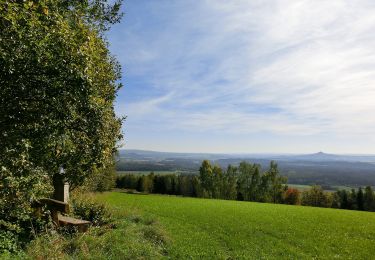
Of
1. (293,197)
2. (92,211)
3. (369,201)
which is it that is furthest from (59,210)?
(293,197)

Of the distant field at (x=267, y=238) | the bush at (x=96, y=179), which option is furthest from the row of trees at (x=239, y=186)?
the distant field at (x=267, y=238)

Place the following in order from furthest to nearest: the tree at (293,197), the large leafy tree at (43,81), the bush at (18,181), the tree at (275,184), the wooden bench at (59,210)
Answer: the tree at (275,184) < the tree at (293,197) < the wooden bench at (59,210) < the bush at (18,181) < the large leafy tree at (43,81)

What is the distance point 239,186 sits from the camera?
8869 centimetres

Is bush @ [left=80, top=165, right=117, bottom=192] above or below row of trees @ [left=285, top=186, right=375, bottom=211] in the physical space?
above

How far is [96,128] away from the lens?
29.1 ft

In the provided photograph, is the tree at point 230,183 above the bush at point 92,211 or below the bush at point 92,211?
below

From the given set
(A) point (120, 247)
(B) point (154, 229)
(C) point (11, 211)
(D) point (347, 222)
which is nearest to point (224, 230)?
(B) point (154, 229)

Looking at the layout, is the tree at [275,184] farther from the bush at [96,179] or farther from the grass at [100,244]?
the grass at [100,244]

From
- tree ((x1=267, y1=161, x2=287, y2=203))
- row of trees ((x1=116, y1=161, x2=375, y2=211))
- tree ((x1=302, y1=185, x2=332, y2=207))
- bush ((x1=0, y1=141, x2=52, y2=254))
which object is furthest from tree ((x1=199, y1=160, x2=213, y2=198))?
bush ((x1=0, y1=141, x2=52, y2=254))

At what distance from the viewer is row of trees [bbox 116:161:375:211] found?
83688 mm

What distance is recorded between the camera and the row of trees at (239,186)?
83.7 metres

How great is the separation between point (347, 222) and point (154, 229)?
659 inches

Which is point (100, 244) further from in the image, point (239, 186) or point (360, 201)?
point (239, 186)

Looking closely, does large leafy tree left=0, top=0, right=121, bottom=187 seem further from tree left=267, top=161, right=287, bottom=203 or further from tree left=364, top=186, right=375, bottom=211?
tree left=267, top=161, right=287, bottom=203
